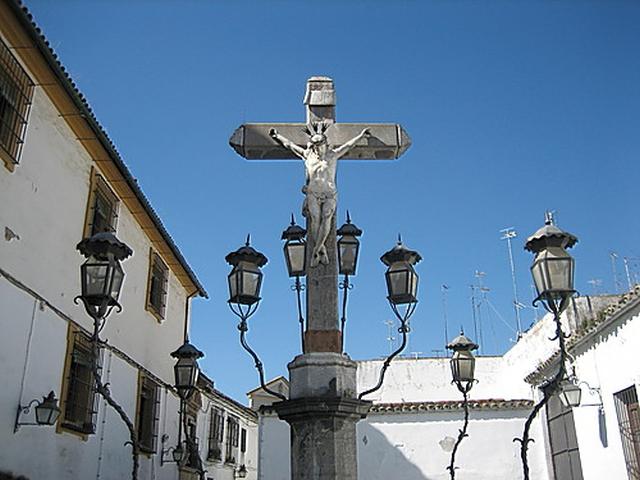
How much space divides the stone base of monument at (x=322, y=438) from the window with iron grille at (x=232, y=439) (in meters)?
16.1

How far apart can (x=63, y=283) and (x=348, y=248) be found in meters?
4.76

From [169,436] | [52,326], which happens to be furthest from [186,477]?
[52,326]

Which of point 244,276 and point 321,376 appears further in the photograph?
point 244,276

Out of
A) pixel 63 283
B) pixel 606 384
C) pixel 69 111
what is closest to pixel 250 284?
pixel 63 283

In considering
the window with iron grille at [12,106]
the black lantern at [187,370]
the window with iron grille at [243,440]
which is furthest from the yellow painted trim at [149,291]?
the window with iron grille at [243,440]

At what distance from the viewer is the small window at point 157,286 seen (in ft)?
41.9

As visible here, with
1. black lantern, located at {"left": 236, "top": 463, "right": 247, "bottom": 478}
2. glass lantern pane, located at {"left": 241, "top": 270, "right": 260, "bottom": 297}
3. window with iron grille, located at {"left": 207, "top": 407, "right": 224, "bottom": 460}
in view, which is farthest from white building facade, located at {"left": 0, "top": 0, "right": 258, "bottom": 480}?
black lantern, located at {"left": 236, "top": 463, "right": 247, "bottom": 478}

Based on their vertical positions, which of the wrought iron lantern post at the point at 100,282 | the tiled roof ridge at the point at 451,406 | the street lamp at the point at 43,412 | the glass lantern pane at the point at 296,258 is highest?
the tiled roof ridge at the point at 451,406

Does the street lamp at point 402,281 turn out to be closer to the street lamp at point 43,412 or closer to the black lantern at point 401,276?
the black lantern at point 401,276

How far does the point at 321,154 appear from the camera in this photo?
5434mm

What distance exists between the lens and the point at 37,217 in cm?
789

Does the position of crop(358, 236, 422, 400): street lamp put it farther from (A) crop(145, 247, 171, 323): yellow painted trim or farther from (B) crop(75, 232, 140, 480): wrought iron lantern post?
(A) crop(145, 247, 171, 323): yellow painted trim

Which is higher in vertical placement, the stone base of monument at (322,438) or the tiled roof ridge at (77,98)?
the tiled roof ridge at (77,98)

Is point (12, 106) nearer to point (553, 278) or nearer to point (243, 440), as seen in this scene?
point (553, 278)
